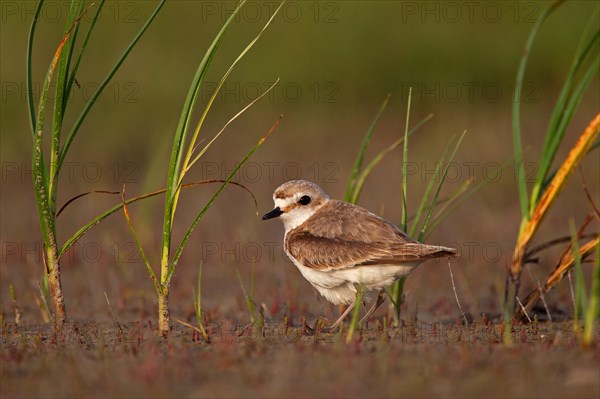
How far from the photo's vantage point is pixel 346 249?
19.9 feet

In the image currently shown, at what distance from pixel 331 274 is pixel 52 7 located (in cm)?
984

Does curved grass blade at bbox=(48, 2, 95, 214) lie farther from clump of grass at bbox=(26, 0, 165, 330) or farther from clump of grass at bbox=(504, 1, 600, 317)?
clump of grass at bbox=(504, 1, 600, 317)

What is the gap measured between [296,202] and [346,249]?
2.76 feet

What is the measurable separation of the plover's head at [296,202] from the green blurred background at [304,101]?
10.1ft

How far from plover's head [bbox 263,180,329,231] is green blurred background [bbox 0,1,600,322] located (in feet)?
10.1

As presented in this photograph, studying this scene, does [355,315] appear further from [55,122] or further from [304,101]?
[304,101]

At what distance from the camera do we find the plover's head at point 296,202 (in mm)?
6766

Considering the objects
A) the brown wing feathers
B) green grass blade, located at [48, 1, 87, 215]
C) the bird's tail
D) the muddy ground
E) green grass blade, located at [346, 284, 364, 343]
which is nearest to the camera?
the muddy ground

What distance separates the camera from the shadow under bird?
231 inches

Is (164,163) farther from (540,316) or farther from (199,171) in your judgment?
Result: (540,316)

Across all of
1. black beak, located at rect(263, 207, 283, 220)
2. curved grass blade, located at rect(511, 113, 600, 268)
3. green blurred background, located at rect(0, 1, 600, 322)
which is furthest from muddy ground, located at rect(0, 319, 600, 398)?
green blurred background, located at rect(0, 1, 600, 322)

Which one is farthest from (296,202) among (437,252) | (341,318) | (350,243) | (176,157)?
(437,252)

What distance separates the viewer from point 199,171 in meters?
12.6

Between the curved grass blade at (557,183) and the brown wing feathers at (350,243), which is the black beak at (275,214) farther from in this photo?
the curved grass blade at (557,183)
